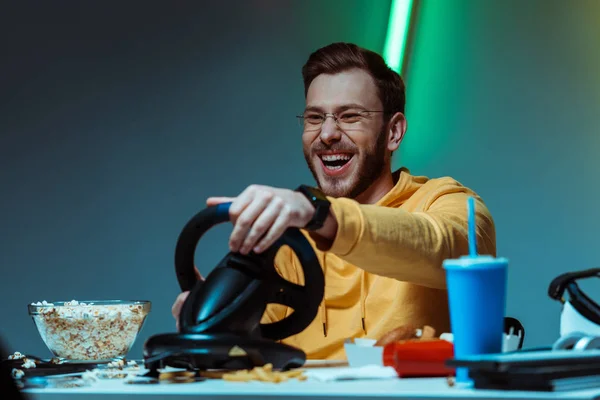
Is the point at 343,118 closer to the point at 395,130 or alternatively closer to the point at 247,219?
the point at 395,130

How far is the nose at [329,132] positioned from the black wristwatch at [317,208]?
1.11m

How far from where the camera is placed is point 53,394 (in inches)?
37.7

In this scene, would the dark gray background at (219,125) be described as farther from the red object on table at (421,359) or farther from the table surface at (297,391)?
the table surface at (297,391)

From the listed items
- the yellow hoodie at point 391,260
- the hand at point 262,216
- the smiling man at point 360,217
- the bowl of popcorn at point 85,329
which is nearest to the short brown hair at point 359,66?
the smiling man at point 360,217

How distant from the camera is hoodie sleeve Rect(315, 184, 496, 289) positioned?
4.05 ft

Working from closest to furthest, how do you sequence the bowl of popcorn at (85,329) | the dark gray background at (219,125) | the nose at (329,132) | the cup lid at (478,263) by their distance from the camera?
the cup lid at (478,263), the bowl of popcorn at (85,329), the nose at (329,132), the dark gray background at (219,125)

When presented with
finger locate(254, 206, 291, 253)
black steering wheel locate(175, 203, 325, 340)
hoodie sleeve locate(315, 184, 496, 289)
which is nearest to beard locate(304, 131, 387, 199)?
hoodie sleeve locate(315, 184, 496, 289)

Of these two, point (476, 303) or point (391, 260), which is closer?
point (476, 303)

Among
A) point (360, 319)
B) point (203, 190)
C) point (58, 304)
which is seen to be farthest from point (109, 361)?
point (203, 190)

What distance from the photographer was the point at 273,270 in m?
1.19

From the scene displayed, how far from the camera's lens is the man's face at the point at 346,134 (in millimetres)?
2305

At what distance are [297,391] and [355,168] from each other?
58.6 inches

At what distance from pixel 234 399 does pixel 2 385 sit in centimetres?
49

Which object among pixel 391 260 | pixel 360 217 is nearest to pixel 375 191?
pixel 391 260
